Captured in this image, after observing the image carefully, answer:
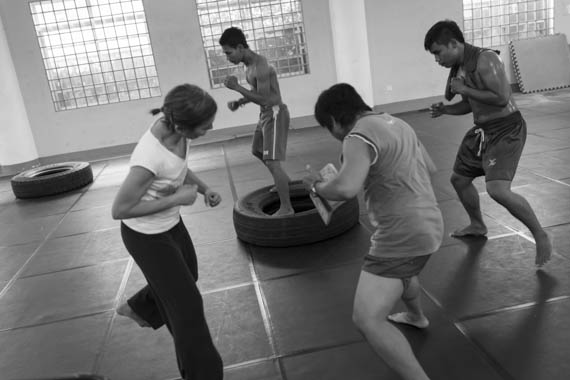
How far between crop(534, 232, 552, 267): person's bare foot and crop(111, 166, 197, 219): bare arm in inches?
109

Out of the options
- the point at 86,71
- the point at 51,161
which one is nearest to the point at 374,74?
the point at 86,71

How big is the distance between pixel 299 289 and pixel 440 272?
1.13 meters

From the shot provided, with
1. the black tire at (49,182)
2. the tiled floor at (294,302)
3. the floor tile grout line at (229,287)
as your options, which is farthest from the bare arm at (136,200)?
the black tire at (49,182)

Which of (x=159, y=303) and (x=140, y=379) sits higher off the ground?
(x=159, y=303)

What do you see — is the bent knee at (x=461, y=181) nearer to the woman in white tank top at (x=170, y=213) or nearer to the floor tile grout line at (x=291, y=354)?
the floor tile grout line at (x=291, y=354)

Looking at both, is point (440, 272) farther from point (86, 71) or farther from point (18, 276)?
point (86, 71)

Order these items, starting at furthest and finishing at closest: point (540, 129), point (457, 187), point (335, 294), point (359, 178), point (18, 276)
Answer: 1. point (540, 129)
2. point (18, 276)
3. point (457, 187)
4. point (335, 294)
5. point (359, 178)

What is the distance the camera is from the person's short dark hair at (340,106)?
2367 mm

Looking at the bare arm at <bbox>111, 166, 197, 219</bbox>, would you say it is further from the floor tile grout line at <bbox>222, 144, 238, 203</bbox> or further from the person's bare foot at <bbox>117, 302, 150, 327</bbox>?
the floor tile grout line at <bbox>222, 144, 238, 203</bbox>

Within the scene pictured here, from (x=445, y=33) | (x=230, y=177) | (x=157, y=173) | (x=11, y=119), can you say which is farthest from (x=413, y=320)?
(x=11, y=119)

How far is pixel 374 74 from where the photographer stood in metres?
12.0

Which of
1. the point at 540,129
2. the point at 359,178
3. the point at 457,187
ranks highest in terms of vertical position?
the point at 359,178

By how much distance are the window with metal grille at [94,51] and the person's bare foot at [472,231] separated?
356 inches

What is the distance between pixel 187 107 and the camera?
2.23 m
